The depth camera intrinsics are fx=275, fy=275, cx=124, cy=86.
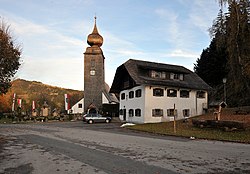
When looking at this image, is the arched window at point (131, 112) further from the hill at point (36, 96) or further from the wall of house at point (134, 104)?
the hill at point (36, 96)

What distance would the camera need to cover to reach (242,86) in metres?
29.2

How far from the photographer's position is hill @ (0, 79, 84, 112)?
72175 millimetres

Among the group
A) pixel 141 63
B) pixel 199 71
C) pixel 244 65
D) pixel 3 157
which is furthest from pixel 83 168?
pixel 199 71

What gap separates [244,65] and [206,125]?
731cm

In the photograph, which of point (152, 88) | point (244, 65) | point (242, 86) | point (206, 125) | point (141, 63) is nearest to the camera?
point (206, 125)

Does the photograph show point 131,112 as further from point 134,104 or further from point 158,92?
point 158,92

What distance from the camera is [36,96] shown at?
86500 millimetres

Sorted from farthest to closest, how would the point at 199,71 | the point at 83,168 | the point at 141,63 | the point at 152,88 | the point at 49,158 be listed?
the point at 199,71
the point at 141,63
the point at 152,88
the point at 49,158
the point at 83,168

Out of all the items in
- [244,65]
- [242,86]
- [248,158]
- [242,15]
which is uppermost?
[242,15]

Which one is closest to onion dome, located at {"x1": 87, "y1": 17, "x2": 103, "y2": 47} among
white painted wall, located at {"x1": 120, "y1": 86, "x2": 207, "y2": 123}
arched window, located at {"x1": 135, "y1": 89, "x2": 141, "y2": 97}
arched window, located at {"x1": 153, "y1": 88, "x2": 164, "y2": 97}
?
white painted wall, located at {"x1": 120, "y1": 86, "x2": 207, "y2": 123}

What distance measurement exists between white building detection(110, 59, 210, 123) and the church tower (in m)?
13.9

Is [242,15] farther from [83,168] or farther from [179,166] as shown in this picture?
[83,168]

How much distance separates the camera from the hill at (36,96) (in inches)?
2842

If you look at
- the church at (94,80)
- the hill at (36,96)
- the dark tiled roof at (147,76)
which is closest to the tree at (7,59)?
the dark tiled roof at (147,76)
